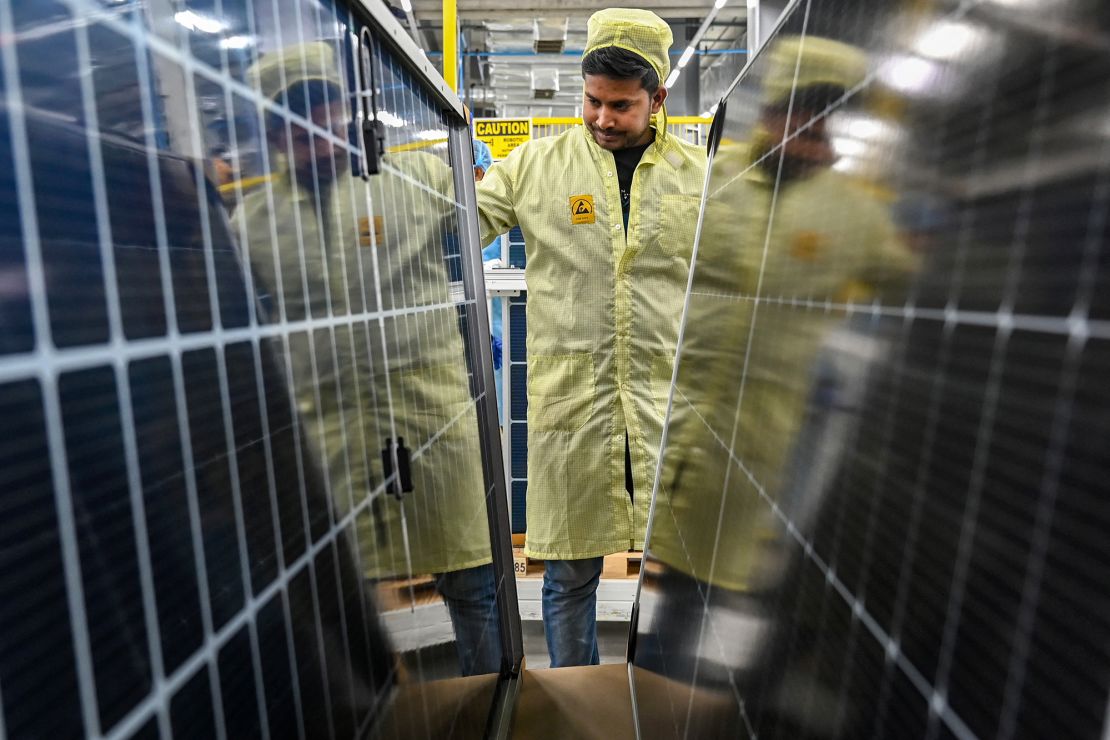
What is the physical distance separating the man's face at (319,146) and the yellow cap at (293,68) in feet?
0.10

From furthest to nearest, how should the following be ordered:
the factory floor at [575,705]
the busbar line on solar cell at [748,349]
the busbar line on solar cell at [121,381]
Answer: the factory floor at [575,705] < the busbar line on solar cell at [748,349] < the busbar line on solar cell at [121,381]

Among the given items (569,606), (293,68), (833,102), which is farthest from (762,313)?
(569,606)

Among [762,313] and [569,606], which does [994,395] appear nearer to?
[762,313]

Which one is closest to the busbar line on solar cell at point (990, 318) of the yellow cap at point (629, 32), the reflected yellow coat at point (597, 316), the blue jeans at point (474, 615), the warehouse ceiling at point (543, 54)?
the blue jeans at point (474, 615)

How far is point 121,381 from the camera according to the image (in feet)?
1.50

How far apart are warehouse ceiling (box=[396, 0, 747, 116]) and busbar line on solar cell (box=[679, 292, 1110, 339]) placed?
17.6 ft

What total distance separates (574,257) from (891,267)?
192 centimetres

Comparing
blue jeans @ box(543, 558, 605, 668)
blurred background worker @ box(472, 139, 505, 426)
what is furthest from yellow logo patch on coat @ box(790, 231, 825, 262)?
blurred background worker @ box(472, 139, 505, 426)

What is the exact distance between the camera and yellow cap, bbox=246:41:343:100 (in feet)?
2.16

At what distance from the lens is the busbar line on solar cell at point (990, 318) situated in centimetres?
32

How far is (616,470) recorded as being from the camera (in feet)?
8.09

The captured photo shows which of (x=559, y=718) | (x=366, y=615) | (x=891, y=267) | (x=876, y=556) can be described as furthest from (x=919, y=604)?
(x=559, y=718)

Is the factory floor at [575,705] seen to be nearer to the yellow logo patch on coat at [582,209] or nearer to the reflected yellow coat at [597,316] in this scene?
the reflected yellow coat at [597,316]

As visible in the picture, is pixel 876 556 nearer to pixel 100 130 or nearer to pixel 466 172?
pixel 100 130
